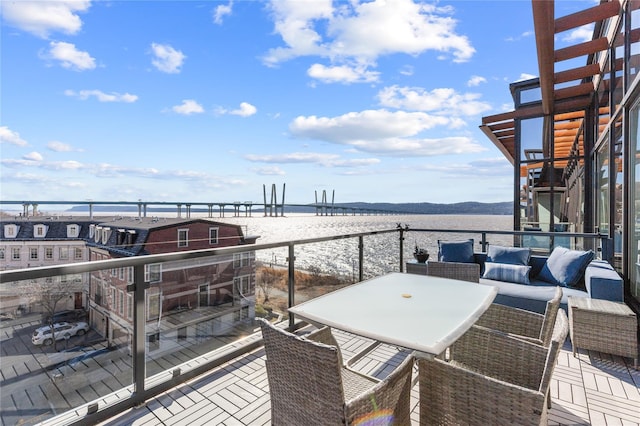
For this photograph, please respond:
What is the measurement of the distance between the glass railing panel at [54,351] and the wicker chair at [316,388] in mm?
1400

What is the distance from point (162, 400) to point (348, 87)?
1066 cm

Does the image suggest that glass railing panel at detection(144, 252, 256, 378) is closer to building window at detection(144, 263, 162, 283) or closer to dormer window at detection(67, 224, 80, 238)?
building window at detection(144, 263, 162, 283)

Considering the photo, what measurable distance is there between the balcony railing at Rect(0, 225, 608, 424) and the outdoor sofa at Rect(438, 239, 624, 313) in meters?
2.32

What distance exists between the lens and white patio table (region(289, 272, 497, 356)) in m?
1.52

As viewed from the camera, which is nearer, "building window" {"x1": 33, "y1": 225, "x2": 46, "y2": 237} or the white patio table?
the white patio table

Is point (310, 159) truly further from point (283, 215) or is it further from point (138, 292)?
point (138, 292)

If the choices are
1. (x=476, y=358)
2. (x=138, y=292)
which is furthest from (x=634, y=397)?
(x=138, y=292)

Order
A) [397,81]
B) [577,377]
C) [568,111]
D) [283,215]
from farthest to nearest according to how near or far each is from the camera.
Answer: [283,215]
[397,81]
[568,111]
[577,377]

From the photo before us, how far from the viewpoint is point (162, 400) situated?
2203 millimetres

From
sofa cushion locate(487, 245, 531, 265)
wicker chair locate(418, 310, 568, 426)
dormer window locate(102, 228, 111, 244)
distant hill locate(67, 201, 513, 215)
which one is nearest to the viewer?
wicker chair locate(418, 310, 568, 426)

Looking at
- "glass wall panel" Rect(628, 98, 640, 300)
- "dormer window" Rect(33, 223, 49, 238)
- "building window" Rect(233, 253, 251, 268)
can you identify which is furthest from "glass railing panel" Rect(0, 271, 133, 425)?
"dormer window" Rect(33, 223, 49, 238)

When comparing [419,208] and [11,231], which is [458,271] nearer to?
[11,231]

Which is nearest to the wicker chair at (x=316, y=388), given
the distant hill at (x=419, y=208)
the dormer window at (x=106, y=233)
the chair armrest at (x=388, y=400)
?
the chair armrest at (x=388, y=400)

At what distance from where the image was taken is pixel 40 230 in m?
20.6
